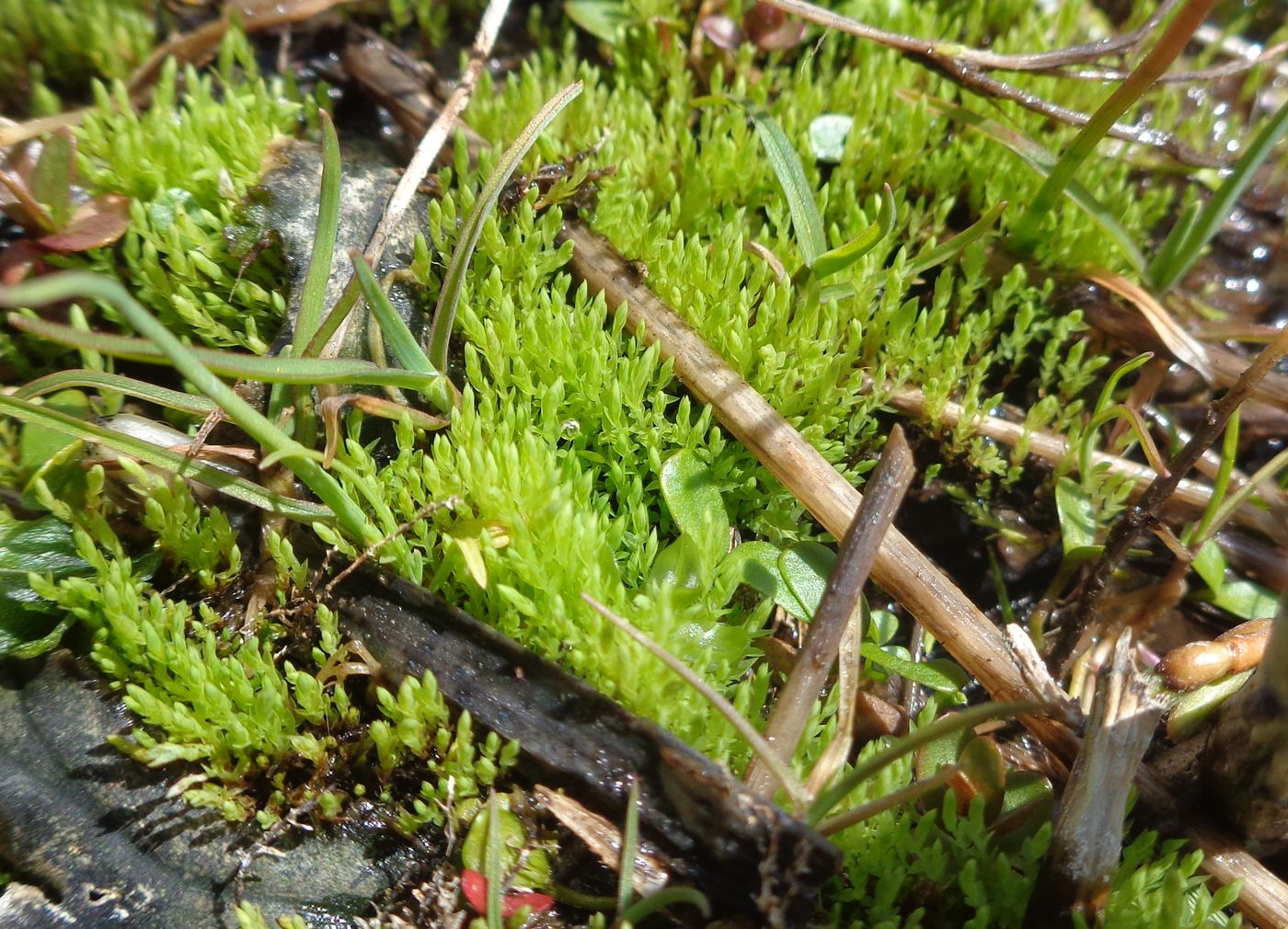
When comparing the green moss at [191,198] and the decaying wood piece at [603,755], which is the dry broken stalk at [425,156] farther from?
the decaying wood piece at [603,755]

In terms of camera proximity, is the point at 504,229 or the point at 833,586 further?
the point at 504,229

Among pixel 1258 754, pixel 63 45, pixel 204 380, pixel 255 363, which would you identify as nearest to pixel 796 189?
pixel 255 363

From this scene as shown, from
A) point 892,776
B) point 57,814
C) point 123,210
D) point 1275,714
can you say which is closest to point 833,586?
point 892,776

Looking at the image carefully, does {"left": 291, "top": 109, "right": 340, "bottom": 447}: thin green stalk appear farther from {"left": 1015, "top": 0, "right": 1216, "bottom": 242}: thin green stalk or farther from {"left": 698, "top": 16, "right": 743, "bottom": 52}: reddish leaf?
{"left": 1015, "top": 0, "right": 1216, "bottom": 242}: thin green stalk

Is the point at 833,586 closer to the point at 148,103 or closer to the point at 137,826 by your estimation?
the point at 137,826

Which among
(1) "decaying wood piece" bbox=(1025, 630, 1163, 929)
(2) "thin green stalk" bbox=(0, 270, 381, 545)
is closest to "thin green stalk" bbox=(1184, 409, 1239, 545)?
(1) "decaying wood piece" bbox=(1025, 630, 1163, 929)

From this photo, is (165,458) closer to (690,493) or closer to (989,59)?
(690,493)

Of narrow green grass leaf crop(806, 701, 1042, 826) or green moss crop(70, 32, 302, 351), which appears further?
green moss crop(70, 32, 302, 351)

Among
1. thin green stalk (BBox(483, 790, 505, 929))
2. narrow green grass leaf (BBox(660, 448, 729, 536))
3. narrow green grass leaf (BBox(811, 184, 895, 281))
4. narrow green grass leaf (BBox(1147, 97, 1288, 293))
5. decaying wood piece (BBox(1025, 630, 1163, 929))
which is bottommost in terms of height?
thin green stalk (BBox(483, 790, 505, 929))
